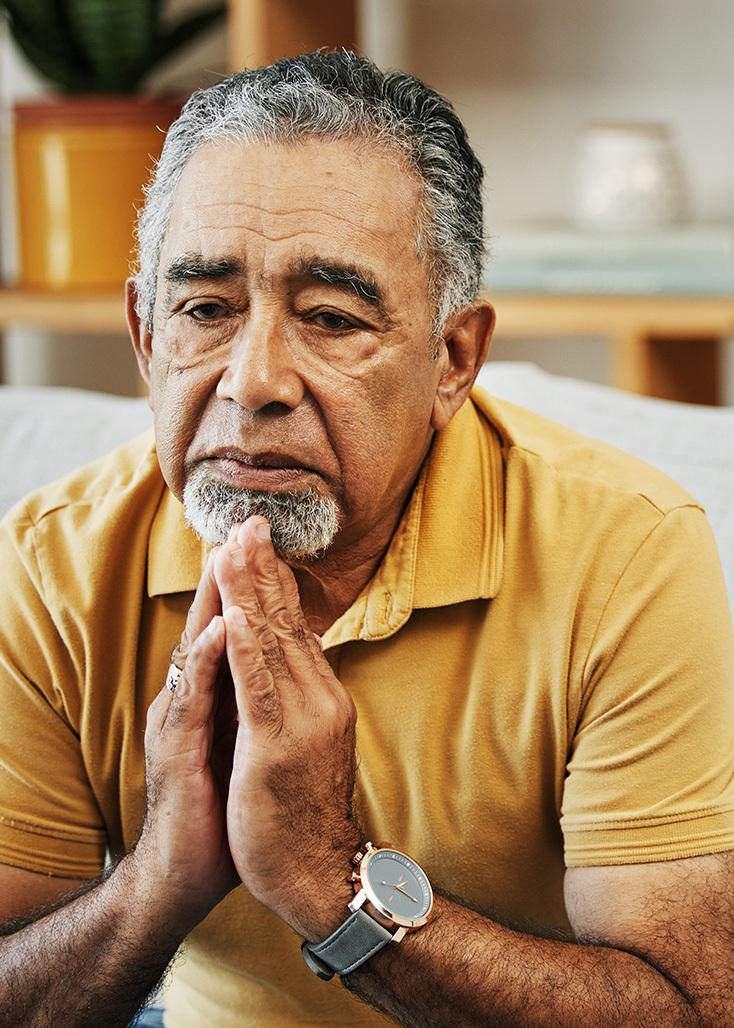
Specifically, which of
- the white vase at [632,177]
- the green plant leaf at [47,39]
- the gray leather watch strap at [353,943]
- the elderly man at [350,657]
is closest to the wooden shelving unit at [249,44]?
the green plant leaf at [47,39]

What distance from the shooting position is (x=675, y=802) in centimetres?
126

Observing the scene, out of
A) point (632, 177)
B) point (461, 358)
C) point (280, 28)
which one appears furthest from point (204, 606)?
point (280, 28)

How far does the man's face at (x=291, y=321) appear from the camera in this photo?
1.23m

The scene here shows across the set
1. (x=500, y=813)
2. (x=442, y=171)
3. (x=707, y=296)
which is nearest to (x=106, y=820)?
(x=500, y=813)

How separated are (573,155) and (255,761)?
1.70 meters

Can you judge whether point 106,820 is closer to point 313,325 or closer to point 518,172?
point 313,325

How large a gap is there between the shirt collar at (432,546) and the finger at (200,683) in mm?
155

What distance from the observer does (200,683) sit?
Result: 1238mm

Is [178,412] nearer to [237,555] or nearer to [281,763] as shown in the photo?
[237,555]

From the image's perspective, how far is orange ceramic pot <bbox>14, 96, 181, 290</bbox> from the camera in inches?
102

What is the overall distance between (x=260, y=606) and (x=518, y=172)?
1583 mm

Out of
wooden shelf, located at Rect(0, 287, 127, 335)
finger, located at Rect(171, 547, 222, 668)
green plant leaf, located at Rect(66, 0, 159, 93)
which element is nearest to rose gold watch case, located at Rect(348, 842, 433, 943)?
finger, located at Rect(171, 547, 222, 668)

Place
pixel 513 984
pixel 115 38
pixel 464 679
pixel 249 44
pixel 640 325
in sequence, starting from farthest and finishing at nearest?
pixel 115 38 → pixel 249 44 → pixel 640 325 → pixel 464 679 → pixel 513 984

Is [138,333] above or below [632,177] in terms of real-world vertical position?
below
